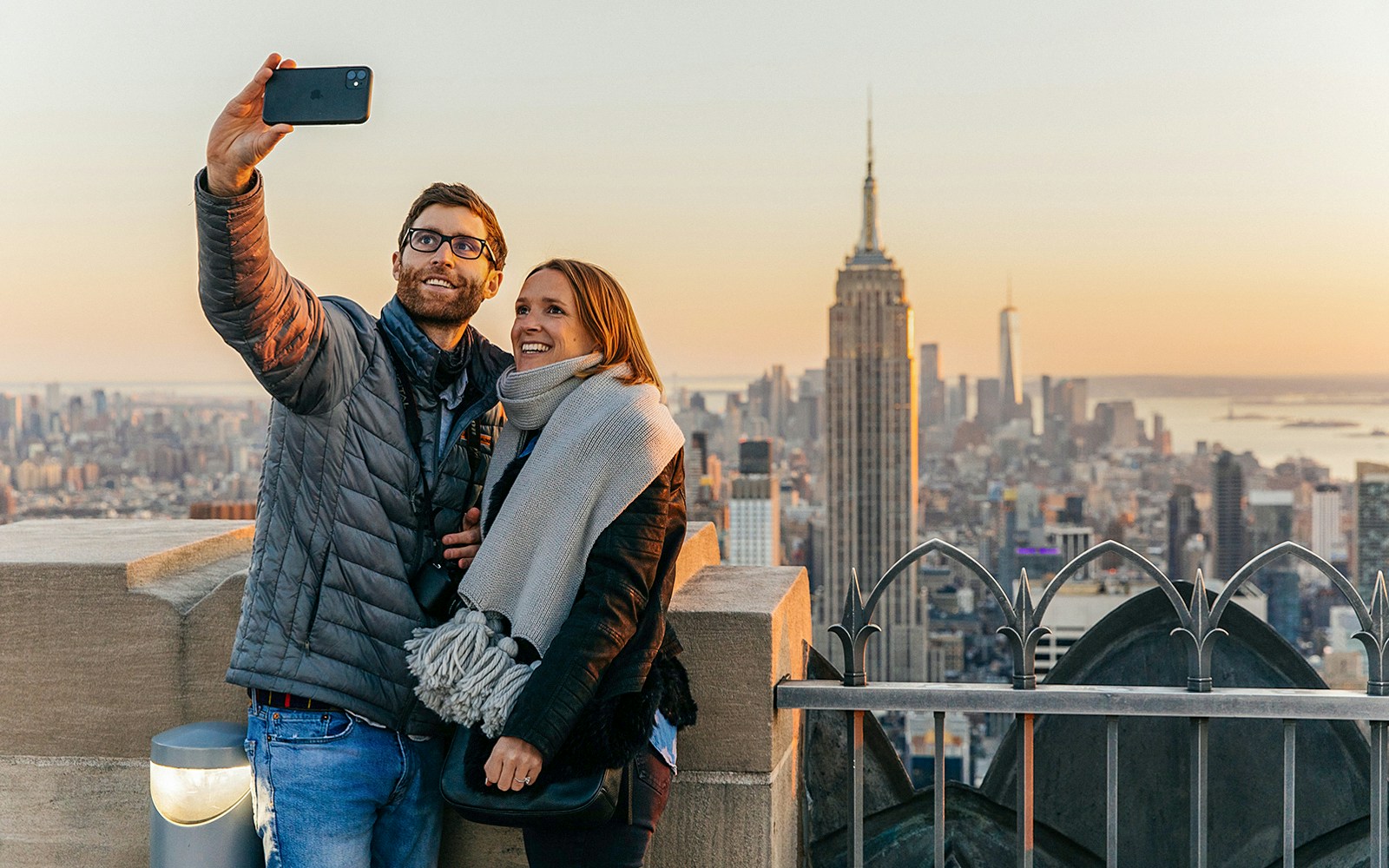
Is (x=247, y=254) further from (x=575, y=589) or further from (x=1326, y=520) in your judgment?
(x=1326, y=520)

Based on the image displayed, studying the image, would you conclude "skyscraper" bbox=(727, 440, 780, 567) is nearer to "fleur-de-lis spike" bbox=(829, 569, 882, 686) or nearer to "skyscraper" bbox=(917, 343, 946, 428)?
"skyscraper" bbox=(917, 343, 946, 428)

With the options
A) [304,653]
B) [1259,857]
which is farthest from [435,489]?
[1259,857]

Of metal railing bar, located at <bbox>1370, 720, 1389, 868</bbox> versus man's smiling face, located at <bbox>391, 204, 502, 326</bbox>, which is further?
metal railing bar, located at <bbox>1370, 720, 1389, 868</bbox>

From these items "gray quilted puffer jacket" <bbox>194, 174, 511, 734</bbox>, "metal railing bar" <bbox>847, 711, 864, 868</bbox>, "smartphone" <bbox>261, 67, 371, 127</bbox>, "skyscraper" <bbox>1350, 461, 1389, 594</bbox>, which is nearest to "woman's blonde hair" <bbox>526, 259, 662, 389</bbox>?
"gray quilted puffer jacket" <bbox>194, 174, 511, 734</bbox>

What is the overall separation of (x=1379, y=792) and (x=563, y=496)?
1.73m

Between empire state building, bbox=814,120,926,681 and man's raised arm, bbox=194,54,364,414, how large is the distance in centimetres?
10178

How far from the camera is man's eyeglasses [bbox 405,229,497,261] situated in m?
2.28

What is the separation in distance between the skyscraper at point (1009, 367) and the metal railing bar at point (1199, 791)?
127114 mm

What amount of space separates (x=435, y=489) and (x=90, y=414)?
55.7m

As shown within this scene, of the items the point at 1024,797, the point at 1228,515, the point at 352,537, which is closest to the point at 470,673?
the point at 352,537

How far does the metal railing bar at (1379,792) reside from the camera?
2.57 meters

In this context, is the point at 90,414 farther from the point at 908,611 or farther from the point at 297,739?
the point at 908,611

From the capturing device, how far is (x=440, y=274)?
227cm

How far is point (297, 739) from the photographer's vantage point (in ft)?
7.05
